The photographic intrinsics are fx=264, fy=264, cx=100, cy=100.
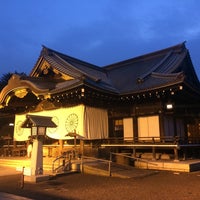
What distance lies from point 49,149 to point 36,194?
979cm

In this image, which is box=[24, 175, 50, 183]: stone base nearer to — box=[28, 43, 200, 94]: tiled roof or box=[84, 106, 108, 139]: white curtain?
box=[28, 43, 200, 94]: tiled roof

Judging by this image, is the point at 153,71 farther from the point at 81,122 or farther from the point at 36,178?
the point at 36,178

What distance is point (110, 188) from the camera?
8.93 meters

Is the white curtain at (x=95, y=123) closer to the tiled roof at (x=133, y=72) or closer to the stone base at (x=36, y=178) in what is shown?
the tiled roof at (x=133, y=72)

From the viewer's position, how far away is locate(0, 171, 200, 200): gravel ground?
776cm

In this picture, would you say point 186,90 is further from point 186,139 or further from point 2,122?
point 2,122

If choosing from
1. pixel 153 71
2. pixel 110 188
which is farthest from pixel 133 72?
pixel 110 188

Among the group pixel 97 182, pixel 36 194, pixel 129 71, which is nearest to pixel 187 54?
pixel 129 71

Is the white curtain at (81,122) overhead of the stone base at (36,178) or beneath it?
overhead

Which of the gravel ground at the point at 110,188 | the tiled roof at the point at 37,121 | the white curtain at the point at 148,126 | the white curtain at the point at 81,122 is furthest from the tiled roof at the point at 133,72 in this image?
the gravel ground at the point at 110,188

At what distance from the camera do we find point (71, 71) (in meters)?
18.1

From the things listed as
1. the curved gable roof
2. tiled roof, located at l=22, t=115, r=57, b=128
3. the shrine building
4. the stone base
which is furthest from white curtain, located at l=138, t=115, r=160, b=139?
the stone base

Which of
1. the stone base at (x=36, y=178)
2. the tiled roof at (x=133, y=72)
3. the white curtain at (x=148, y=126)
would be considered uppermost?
the tiled roof at (x=133, y=72)

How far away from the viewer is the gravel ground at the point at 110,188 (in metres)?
7.76
